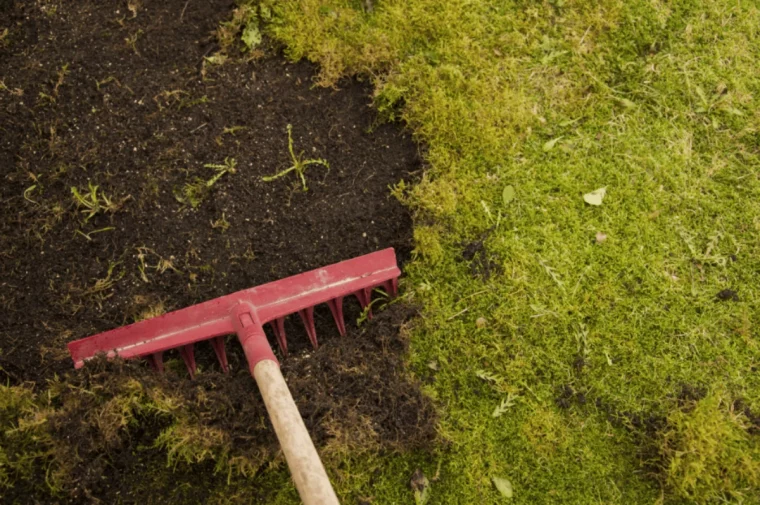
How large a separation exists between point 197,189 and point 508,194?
1633 mm

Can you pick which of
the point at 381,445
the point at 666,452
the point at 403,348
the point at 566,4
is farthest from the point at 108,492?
the point at 566,4

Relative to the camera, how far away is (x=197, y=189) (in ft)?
9.95

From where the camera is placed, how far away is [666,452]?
2.73 metres

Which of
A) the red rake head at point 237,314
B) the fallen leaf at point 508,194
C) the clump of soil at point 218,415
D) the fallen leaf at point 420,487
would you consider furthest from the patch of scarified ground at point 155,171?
the fallen leaf at point 420,487

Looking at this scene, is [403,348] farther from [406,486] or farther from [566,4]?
[566,4]

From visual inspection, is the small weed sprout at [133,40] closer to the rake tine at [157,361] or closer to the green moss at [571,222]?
the green moss at [571,222]

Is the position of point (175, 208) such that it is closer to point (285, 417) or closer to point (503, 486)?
point (285, 417)

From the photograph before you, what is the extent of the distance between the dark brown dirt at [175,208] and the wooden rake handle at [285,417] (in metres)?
0.31

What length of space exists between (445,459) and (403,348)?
55 cm

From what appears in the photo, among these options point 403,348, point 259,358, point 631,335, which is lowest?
point 631,335

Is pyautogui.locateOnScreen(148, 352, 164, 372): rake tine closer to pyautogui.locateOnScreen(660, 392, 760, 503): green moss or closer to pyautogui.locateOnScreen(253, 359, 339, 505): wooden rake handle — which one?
pyautogui.locateOnScreen(253, 359, 339, 505): wooden rake handle

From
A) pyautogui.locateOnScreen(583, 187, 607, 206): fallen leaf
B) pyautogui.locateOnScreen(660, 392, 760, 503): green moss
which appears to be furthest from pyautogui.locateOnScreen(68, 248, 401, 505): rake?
pyautogui.locateOnScreen(660, 392, 760, 503): green moss

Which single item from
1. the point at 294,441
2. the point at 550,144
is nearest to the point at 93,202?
the point at 294,441

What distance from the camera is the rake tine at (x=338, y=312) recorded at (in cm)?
286
